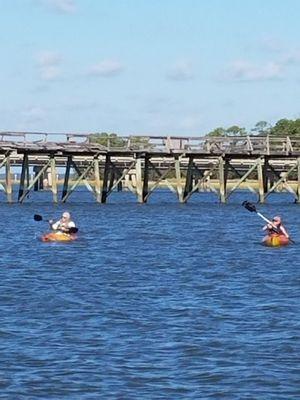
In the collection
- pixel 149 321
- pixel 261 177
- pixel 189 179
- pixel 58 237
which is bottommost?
pixel 149 321

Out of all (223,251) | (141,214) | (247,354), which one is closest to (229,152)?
(141,214)

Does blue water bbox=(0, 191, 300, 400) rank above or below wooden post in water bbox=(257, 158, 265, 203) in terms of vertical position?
below

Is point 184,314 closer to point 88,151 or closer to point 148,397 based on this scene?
point 148,397

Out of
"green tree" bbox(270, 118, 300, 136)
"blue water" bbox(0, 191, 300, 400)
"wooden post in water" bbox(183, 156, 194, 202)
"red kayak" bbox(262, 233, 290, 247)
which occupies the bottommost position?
"blue water" bbox(0, 191, 300, 400)

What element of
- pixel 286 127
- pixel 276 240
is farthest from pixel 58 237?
pixel 286 127

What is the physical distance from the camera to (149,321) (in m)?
25.1

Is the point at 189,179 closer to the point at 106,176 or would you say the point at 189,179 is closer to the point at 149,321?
the point at 106,176

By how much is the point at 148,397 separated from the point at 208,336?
4.54 meters

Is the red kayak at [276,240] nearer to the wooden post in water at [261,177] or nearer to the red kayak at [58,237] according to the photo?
the red kayak at [58,237]

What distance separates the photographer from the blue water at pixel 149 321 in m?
19.9

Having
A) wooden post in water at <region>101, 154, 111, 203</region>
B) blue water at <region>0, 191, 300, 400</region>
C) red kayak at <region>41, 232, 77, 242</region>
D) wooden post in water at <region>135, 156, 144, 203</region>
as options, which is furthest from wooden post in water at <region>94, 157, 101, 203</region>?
blue water at <region>0, 191, 300, 400</region>

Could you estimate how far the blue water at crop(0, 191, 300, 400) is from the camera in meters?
19.9

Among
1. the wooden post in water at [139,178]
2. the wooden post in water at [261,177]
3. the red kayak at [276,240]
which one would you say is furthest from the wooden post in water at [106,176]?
the red kayak at [276,240]

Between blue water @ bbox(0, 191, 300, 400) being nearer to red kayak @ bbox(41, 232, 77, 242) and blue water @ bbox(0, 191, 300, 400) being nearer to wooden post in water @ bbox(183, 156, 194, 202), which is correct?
red kayak @ bbox(41, 232, 77, 242)
